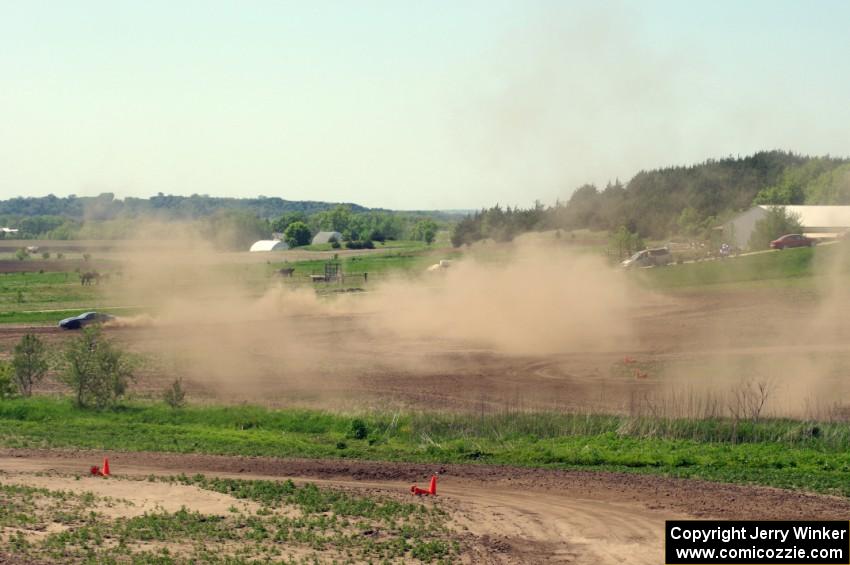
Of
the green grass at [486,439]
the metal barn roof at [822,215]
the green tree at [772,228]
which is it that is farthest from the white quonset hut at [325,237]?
the green grass at [486,439]

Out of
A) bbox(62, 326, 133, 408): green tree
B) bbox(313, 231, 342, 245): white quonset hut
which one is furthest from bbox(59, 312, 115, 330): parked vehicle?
bbox(313, 231, 342, 245): white quonset hut

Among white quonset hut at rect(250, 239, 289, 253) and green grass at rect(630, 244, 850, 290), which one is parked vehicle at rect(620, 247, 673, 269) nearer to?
green grass at rect(630, 244, 850, 290)

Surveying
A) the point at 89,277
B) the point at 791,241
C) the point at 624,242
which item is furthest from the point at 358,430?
the point at 89,277

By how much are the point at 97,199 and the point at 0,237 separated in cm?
6910

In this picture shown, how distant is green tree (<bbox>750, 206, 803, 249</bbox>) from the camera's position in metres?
91.3

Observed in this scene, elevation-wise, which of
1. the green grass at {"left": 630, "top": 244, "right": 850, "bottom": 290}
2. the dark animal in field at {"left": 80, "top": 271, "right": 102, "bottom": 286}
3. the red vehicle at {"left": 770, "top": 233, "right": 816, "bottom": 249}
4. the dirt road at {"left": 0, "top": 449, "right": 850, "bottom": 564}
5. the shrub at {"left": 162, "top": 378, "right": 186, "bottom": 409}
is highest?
the red vehicle at {"left": 770, "top": 233, "right": 816, "bottom": 249}

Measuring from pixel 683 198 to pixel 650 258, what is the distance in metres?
28.4

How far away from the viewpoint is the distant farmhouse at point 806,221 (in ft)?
310

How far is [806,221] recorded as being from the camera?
96.5 metres

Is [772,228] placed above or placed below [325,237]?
above

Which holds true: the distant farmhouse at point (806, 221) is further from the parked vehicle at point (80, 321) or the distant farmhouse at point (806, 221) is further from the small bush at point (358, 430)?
the small bush at point (358, 430)

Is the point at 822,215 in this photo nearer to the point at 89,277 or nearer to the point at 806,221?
the point at 806,221

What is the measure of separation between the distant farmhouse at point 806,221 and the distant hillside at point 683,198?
2518 millimetres

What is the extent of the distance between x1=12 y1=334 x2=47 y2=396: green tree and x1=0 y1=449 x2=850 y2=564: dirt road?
12186 millimetres
